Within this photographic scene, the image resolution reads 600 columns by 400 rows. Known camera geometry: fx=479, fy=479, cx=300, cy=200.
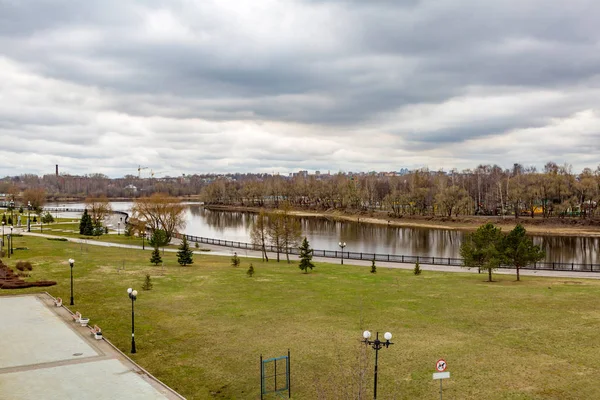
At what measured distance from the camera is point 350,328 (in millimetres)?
24891

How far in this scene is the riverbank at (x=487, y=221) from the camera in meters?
99.6

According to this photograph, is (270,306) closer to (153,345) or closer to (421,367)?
(153,345)

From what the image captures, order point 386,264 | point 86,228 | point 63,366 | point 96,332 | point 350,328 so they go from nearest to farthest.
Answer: point 63,366
point 96,332
point 350,328
point 386,264
point 86,228

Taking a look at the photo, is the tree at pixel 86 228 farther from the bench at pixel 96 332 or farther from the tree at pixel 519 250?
the tree at pixel 519 250

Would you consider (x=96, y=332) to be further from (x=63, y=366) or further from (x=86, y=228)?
(x=86, y=228)

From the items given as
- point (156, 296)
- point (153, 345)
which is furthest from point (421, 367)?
point (156, 296)

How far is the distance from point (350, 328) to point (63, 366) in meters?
13.4

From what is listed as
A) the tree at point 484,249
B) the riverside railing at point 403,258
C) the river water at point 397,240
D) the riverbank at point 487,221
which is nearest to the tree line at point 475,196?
the riverbank at point 487,221

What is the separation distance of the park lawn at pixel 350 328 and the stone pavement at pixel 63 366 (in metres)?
1.03

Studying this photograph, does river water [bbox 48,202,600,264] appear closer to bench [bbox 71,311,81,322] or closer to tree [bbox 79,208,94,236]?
tree [bbox 79,208,94,236]

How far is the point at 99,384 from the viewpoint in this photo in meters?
17.7

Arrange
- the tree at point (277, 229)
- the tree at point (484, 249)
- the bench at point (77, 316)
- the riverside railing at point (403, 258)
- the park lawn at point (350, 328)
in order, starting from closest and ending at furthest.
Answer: the park lawn at point (350, 328)
the bench at point (77, 316)
the tree at point (484, 249)
the riverside railing at point (403, 258)
the tree at point (277, 229)

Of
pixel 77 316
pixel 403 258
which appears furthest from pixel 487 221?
pixel 77 316

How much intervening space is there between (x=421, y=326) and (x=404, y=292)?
355 inches
